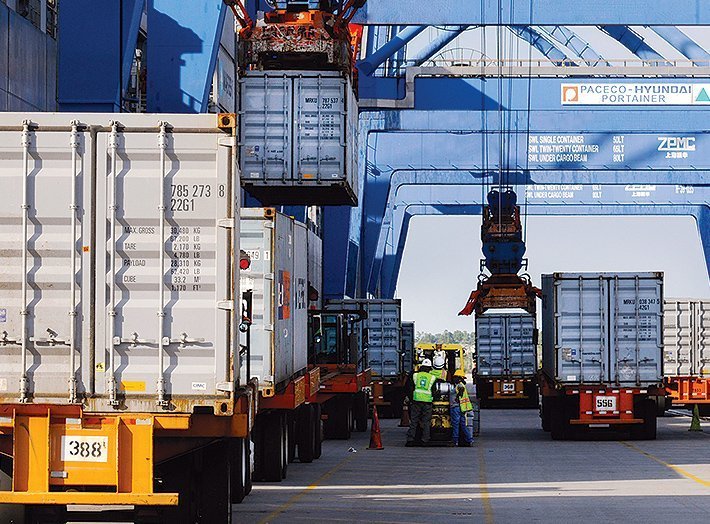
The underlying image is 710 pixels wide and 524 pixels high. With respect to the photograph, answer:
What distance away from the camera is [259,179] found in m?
25.7

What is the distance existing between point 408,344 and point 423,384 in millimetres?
20839

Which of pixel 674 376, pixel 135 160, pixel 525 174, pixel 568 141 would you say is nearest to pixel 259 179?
pixel 674 376

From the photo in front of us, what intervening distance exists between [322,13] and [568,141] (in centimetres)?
1916

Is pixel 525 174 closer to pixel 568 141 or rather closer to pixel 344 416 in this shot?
pixel 568 141

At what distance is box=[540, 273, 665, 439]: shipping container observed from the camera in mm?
26672

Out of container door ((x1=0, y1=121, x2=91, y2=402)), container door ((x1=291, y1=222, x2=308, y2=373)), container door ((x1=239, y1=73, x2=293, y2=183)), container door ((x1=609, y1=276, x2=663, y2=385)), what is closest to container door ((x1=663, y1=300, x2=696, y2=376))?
container door ((x1=609, y1=276, x2=663, y2=385))

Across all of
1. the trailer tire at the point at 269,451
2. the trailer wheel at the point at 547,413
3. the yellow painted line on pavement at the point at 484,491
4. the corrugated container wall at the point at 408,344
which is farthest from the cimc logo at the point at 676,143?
the trailer tire at the point at 269,451

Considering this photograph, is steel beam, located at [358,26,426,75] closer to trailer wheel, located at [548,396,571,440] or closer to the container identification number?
trailer wheel, located at [548,396,571,440]

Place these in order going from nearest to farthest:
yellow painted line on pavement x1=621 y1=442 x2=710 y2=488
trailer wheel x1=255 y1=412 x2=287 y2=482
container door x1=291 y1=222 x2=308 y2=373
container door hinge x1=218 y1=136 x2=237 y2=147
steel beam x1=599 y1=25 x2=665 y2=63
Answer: container door hinge x1=218 y1=136 x2=237 y2=147, yellow painted line on pavement x1=621 y1=442 x2=710 y2=488, trailer wheel x1=255 y1=412 x2=287 y2=482, container door x1=291 y1=222 x2=308 y2=373, steel beam x1=599 y1=25 x2=665 y2=63

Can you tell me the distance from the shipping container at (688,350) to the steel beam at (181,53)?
1747 cm

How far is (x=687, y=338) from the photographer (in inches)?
1323

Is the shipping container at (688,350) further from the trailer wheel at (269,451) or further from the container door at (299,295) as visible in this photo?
the trailer wheel at (269,451)

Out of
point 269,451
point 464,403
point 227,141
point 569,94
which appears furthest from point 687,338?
point 227,141

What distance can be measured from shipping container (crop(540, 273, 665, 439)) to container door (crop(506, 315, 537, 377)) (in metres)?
16.6
